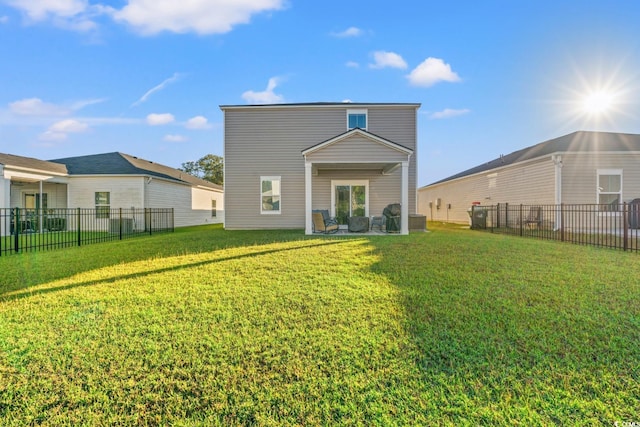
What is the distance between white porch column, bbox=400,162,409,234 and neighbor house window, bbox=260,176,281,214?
243 inches

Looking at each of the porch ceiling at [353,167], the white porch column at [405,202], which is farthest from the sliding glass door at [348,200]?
the white porch column at [405,202]

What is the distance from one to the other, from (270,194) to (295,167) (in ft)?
5.99

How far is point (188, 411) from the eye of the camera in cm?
205

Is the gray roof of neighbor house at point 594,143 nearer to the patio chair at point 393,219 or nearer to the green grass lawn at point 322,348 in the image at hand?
the patio chair at point 393,219

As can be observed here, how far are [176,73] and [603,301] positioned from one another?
719 inches

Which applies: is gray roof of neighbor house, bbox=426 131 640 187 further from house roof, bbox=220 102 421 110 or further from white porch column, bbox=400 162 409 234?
white porch column, bbox=400 162 409 234

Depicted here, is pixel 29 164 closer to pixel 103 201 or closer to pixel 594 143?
pixel 103 201

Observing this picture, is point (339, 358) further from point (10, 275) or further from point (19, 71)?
point (19, 71)

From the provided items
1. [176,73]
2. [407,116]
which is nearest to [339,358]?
[407,116]

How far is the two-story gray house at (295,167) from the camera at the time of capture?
14.6 metres

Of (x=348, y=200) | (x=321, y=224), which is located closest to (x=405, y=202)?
(x=321, y=224)

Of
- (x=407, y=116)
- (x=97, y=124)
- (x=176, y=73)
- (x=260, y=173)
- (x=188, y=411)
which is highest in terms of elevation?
(x=176, y=73)

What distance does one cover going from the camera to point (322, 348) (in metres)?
2.77

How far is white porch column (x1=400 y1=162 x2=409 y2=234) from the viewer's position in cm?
1123
